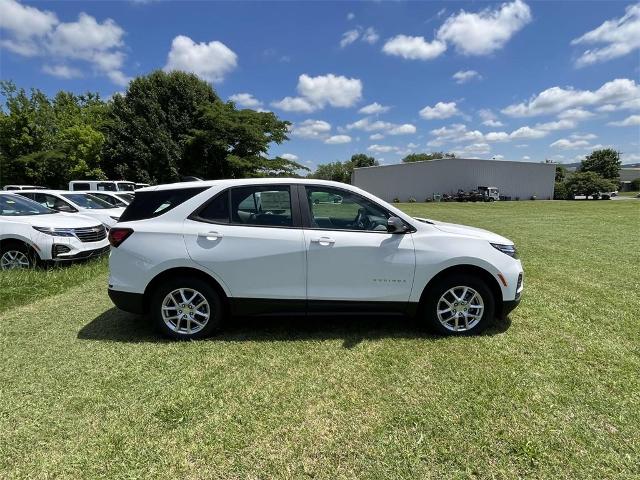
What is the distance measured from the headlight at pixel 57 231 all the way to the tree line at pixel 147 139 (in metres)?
20.6

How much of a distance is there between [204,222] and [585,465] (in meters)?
3.54

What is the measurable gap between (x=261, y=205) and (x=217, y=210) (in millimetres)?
453

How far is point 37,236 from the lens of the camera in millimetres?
6570

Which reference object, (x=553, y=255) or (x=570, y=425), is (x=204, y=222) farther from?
(x=553, y=255)

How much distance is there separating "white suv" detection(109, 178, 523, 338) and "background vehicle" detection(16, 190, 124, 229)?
20.6 feet

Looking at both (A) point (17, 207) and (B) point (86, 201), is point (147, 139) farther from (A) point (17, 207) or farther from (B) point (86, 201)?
(A) point (17, 207)

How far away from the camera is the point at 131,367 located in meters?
3.43

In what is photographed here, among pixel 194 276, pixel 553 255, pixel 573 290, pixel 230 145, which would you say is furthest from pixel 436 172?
pixel 194 276

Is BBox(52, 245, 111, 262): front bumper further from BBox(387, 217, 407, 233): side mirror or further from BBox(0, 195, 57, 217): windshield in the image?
BBox(387, 217, 407, 233): side mirror

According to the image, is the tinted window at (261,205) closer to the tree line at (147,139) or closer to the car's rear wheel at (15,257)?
the car's rear wheel at (15,257)

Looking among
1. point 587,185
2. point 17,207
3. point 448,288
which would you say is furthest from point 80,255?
point 587,185

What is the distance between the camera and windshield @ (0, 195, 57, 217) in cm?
695

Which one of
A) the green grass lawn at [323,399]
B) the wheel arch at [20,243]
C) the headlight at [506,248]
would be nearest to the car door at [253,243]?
the green grass lawn at [323,399]

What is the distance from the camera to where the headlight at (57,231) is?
662 centimetres
